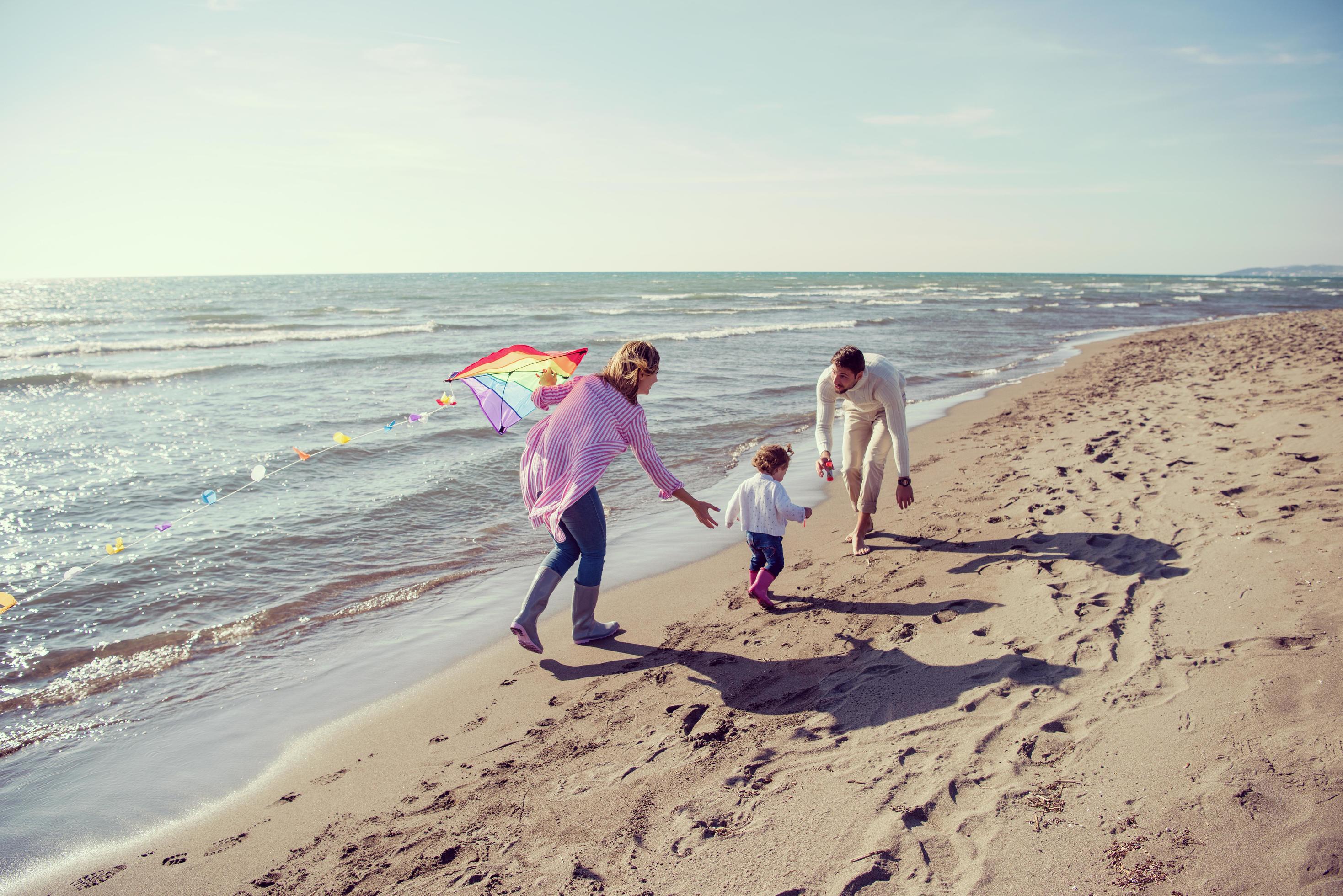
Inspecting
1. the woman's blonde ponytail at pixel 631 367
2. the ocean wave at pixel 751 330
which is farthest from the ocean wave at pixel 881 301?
the woman's blonde ponytail at pixel 631 367

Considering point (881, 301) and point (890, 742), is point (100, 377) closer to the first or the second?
point (890, 742)

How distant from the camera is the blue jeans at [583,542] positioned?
3.81m

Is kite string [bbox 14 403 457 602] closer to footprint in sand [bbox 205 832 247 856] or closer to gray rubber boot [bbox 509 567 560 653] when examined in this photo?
gray rubber boot [bbox 509 567 560 653]

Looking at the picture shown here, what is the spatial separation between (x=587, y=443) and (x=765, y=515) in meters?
1.34

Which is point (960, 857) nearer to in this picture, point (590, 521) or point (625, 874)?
point (625, 874)

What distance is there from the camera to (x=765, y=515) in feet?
14.4

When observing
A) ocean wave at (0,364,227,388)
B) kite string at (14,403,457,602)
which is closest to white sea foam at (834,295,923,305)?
ocean wave at (0,364,227,388)

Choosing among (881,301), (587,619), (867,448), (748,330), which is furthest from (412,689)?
(881,301)

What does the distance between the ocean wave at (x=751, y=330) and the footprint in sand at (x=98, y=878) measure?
66.2 ft

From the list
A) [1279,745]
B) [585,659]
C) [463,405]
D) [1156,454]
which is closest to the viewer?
[1279,745]

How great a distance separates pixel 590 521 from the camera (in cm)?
385

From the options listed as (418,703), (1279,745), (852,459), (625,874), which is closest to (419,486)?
(418,703)

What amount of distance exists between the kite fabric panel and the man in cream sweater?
71.4 inches

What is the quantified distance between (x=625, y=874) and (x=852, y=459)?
3758mm
